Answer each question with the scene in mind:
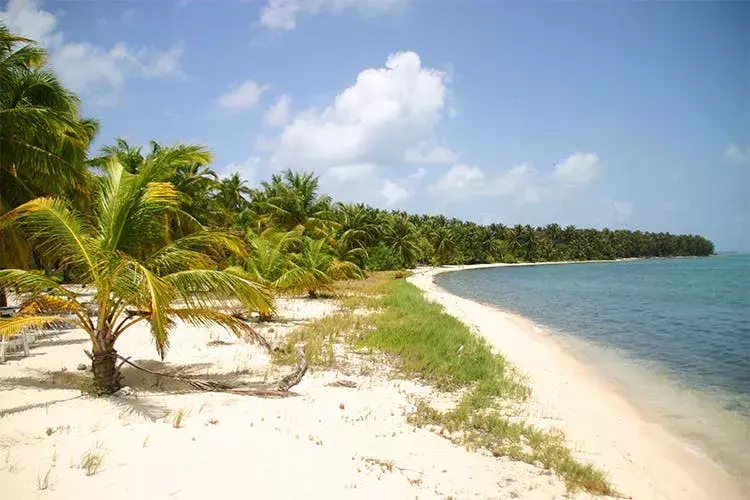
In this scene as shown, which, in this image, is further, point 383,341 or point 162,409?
point 383,341

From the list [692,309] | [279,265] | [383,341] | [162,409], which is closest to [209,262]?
[162,409]

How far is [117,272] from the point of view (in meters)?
5.72

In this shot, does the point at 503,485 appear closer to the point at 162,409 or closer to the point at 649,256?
the point at 162,409

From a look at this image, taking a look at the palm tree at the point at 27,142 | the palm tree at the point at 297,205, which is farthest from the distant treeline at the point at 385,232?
the palm tree at the point at 27,142

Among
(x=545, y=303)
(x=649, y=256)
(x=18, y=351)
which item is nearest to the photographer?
(x=18, y=351)

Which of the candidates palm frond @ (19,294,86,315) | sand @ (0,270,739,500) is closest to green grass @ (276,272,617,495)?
sand @ (0,270,739,500)

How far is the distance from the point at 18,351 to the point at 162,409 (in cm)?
497

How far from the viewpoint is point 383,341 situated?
36.7 feet

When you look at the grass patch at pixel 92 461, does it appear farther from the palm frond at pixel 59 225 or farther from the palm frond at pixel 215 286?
the palm frond at pixel 59 225

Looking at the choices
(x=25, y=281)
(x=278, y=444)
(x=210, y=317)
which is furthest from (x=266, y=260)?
(x=278, y=444)

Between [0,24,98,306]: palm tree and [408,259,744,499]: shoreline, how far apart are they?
11.0 metres

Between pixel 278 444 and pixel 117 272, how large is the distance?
2948 millimetres

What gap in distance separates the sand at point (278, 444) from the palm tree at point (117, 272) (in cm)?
95

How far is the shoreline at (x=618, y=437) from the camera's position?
18.4ft
